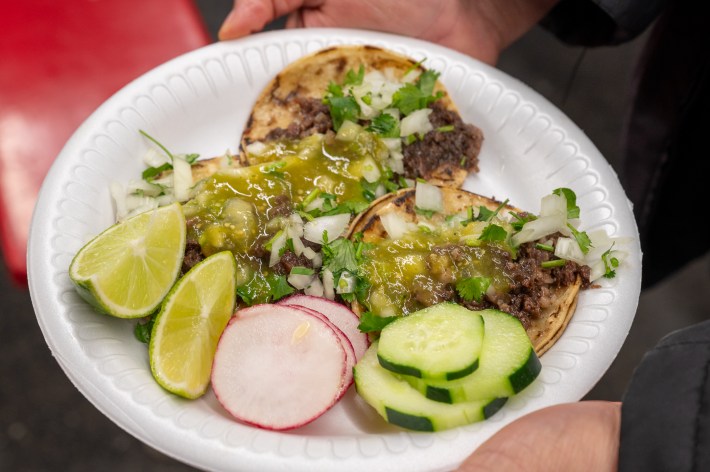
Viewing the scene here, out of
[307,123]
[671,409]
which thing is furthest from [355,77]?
[671,409]

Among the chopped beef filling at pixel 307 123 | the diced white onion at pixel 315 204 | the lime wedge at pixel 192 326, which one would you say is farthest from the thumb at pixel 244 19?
the lime wedge at pixel 192 326

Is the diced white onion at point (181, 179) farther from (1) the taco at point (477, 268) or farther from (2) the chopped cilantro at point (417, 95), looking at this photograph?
(2) the chopped cilantro at point (417, 95)

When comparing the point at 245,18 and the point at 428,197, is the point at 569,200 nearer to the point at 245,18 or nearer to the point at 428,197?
the point at 428,197

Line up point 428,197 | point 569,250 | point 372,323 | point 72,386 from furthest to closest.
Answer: point 72,386
point 428,197
point 569,250
point 372,323

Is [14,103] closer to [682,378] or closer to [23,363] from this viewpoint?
[23,363]

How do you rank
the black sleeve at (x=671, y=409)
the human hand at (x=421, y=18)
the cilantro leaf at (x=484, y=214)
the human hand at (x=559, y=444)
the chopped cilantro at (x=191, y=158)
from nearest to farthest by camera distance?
the black sleeve at (x=671, y=409)
the human hand at (x=559, y=444)
the cilantro leaf at (x=484, y=214)
the chopped cilantro at (x=191, y=158)
the human hand at (x=421, y=18)

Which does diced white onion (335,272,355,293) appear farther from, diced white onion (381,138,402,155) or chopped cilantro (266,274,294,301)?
diced white onion (381,138,402,155)

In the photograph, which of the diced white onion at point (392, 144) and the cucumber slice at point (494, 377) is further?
the diced white onion at point (392, 144)
